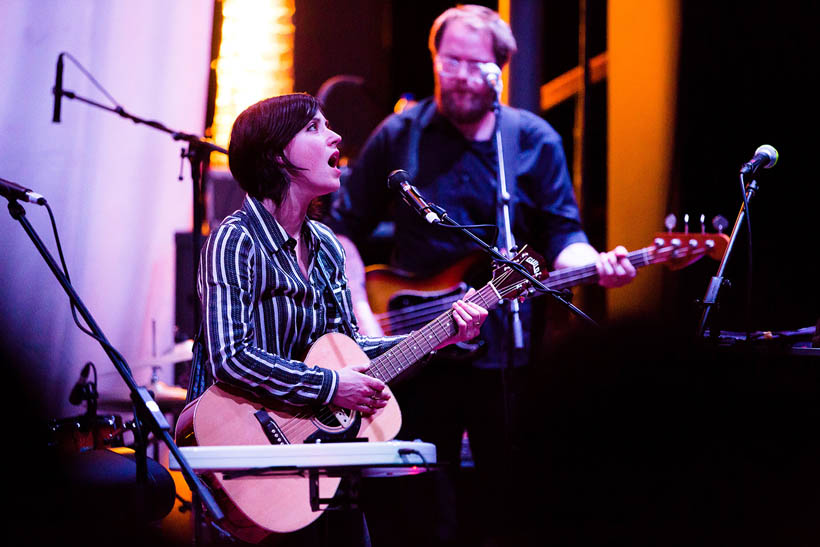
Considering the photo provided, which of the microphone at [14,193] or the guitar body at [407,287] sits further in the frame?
the guitar body at [407,287]

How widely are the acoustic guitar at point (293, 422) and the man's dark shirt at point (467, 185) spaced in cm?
84

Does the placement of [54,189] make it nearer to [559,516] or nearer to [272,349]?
[272,349]

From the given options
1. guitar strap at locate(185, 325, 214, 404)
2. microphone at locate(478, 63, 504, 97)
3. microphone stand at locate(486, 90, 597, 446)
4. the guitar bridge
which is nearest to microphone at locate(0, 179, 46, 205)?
guitar strap at locate(185, 325, 214, 404)

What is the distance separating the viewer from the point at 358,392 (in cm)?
278

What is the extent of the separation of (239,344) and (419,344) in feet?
2.15

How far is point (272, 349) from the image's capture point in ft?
9.27

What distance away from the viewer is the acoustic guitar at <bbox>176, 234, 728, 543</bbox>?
2.56 metres

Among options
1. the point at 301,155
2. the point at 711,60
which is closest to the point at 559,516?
the point at 301,155

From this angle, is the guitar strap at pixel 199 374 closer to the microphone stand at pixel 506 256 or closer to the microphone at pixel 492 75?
the microphone stand at pixel 506 256

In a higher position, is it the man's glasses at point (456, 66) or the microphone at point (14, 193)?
the man's glasses at point (456, 66)

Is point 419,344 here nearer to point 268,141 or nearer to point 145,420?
point 268,141

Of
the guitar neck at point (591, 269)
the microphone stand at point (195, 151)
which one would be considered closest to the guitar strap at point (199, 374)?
the microphone stand at point (195, 151)

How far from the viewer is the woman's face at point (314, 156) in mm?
2953

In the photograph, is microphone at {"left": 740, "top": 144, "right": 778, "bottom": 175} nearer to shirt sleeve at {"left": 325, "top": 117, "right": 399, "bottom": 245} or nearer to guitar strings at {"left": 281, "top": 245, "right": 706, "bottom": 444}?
guitar strings at {"left": 281, "top": 245, "right": 706, "bottom": 444}
